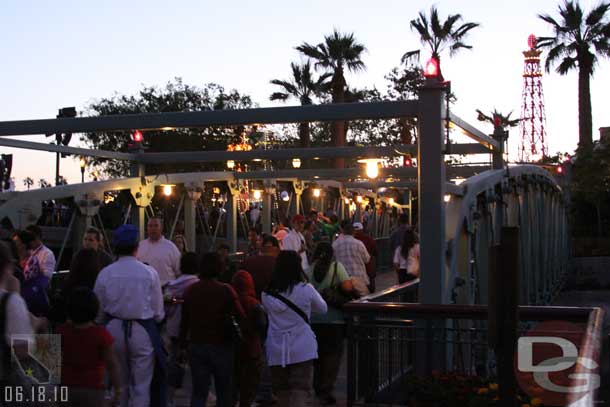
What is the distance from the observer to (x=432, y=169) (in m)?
9.20

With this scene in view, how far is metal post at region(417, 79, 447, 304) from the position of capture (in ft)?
30.2

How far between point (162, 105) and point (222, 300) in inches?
1478

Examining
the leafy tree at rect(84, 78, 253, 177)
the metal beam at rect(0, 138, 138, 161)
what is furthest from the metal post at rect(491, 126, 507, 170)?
the leafy tree at rect(84, 78, 253, 177)

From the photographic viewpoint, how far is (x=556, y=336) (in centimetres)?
694

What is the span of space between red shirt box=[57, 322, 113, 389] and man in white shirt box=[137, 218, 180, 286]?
4708 millimetres

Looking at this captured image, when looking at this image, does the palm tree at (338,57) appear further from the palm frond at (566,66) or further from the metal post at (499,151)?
the metal post at (499,151)

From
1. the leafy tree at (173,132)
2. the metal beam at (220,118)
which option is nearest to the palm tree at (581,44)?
the leafy tree at (173,132)

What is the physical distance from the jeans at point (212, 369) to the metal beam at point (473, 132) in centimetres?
381

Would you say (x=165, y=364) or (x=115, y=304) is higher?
(x=115, y=304)

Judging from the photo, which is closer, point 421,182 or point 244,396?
point 244,396

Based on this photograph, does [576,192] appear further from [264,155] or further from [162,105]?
[264,155]

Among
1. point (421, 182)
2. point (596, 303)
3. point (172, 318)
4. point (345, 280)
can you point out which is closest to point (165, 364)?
point (172, 318)

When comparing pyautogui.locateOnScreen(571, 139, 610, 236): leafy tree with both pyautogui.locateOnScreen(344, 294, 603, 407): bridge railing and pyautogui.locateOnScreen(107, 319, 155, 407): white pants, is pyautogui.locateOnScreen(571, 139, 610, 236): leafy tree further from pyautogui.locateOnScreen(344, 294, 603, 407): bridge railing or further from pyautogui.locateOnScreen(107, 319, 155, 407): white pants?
pyautogui.locateOnScreen(107, 319, 155, 407): white pants
